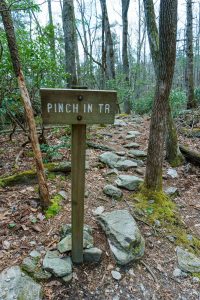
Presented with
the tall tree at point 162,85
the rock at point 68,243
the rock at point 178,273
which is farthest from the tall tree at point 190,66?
the rock at point 68,243

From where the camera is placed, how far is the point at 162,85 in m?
3.48

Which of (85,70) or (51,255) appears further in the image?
(85,70)

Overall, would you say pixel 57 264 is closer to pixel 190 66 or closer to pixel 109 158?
pixel 109 158

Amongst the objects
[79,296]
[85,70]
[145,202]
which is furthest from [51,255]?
[85,70]

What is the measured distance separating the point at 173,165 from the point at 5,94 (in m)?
3.72

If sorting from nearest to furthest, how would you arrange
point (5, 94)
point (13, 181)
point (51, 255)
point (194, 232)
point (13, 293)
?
point (13, 293), point (51, 255), point (194, 232), point (13, 181), point (5, 94)

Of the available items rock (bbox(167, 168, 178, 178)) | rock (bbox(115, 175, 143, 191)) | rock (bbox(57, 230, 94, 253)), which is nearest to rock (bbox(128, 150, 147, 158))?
rock (bbox(167, 168, 178, 178))

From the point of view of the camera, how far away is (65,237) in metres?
2.94

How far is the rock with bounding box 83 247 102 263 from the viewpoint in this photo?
2.72m

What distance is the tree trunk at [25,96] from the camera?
3.01 m

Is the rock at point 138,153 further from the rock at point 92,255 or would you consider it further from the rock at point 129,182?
the rock at point 92,255

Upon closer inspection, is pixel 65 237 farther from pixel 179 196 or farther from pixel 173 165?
pixel 173 165

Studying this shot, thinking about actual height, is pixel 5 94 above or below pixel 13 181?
above

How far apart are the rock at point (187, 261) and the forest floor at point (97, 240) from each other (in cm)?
7
